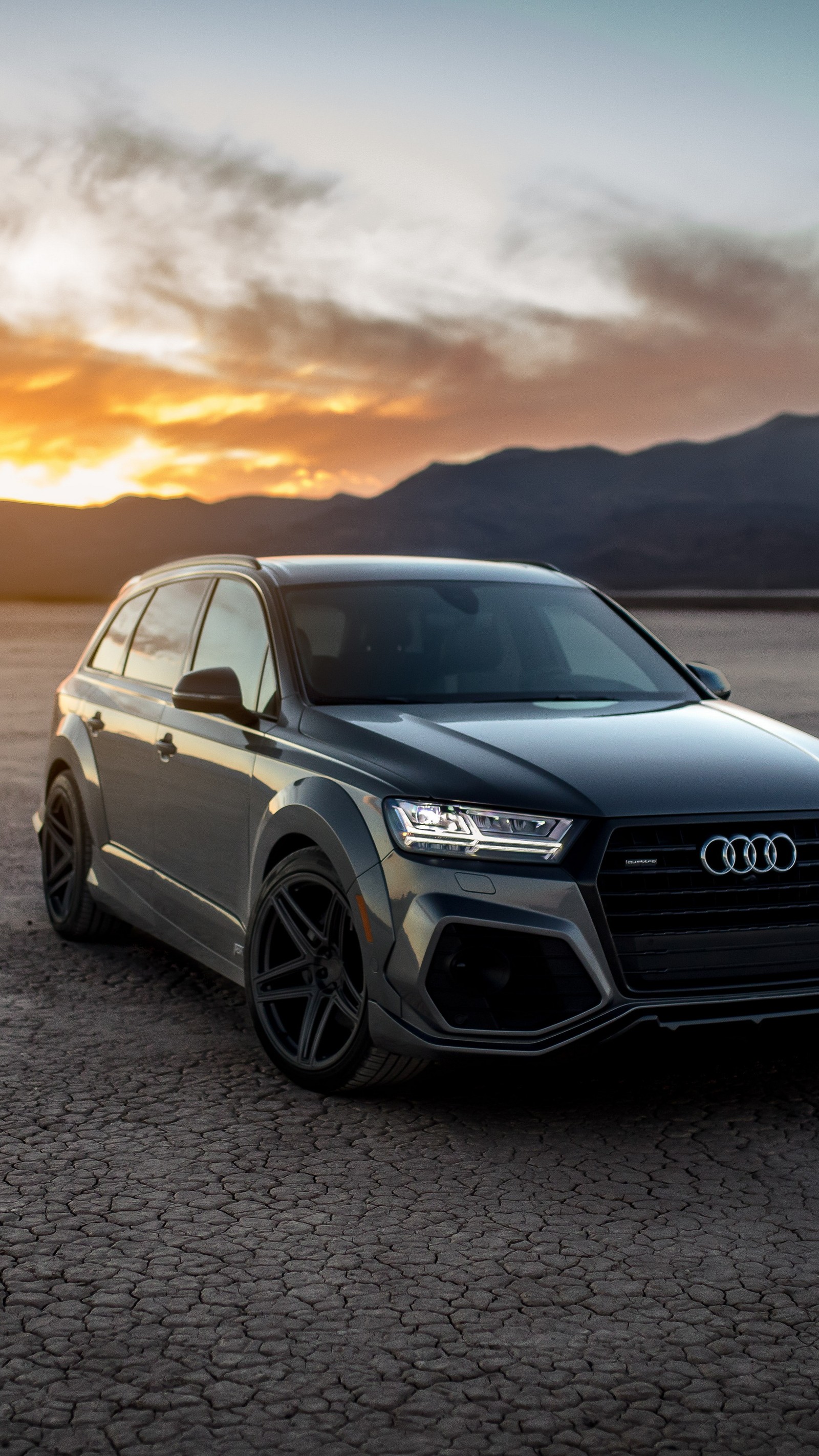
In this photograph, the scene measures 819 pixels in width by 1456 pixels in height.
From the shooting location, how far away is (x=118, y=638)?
727 cm

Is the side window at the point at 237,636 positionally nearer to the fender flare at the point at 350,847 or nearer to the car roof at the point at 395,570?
the car roof at the point at 395,570

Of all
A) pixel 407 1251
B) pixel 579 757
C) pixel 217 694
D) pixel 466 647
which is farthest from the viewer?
pixel 466 647

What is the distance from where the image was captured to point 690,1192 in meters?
4.02

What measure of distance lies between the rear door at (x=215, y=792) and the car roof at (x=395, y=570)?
0.19 meters

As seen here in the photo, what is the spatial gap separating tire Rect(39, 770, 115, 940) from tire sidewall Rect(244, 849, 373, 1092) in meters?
1.99

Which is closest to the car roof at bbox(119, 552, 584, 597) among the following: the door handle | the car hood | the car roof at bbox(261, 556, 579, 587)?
the car roof at bbox(261, 556, 579, 587)

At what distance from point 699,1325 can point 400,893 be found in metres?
1.50

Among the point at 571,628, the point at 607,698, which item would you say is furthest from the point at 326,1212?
the point at 571,628

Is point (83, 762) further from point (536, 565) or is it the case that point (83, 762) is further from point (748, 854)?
point (748, 854)

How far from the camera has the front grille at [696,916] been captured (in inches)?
171

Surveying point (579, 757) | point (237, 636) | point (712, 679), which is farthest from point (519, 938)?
point (712, 679)

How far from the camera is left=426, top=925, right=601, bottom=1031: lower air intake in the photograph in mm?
4281

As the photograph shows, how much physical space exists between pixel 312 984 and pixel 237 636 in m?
1.63

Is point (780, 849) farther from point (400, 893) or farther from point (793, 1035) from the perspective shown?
point (400, 893)
